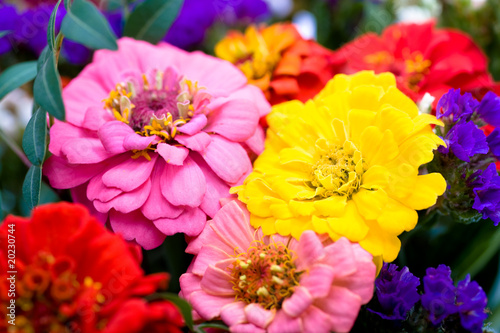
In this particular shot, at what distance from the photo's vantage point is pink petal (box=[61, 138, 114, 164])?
0.43 metres

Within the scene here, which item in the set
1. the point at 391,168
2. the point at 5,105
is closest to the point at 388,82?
the point at 391,168

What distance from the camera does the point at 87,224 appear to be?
0.33 meters

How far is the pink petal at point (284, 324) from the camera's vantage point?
35 centimetres

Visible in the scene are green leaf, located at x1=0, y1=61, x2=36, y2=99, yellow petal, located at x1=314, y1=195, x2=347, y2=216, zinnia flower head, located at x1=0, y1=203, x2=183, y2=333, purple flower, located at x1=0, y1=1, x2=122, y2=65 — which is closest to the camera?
zinnia flower head, located at x1=0, y1=203, x2=183, y2=333

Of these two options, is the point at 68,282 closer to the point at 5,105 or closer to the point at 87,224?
the point at 87,224

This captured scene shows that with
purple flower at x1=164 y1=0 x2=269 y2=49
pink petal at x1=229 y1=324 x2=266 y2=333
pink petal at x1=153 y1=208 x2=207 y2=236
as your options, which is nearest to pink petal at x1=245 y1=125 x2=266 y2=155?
pink petal at x1=153 y1=208 x2=207 y2=236

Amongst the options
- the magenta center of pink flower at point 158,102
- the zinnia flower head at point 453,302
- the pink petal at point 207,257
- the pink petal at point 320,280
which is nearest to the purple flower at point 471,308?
the zinnia flower head at point 453,302

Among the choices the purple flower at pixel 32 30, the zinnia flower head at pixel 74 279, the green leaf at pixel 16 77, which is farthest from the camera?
the purple flower at pixel 32 30

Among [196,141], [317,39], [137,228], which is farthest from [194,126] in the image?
[317,39]

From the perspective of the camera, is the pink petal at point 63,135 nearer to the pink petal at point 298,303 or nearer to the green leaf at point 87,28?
the green leaf at point 87,28

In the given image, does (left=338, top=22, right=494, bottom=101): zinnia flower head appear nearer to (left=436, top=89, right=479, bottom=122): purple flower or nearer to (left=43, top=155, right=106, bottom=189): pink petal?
(left=436, top=89, right=479, bottom=122): purple flower

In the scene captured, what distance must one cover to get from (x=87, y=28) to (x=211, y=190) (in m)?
0.20

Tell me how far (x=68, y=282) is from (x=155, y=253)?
1.04ft

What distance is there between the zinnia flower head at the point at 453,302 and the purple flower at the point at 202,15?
1.83 feet
